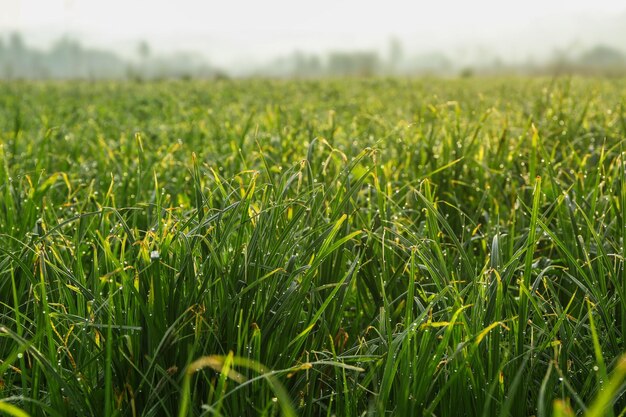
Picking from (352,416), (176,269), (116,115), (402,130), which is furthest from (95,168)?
(116,115)

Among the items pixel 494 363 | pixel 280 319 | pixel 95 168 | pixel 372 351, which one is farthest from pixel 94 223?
pixel 95 168

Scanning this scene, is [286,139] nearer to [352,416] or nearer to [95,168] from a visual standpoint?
[95,168]

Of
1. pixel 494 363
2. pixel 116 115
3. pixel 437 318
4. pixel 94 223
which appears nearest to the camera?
pixel 494 363

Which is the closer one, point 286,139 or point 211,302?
point 211,302

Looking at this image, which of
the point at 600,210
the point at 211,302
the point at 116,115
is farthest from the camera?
the point at 116,115

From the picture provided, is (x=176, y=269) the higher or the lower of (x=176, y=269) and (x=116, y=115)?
the higher

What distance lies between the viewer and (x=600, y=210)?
2320 millimetres

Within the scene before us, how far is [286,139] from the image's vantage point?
3406 mm

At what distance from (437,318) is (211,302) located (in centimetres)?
54

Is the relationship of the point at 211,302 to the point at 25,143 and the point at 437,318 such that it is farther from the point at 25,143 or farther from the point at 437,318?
the point at 25,143

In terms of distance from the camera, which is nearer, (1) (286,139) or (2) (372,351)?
(2) (372,351)

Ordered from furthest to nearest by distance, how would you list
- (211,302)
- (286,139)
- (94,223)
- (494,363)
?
1. (286,139)
2. (94,223)
3. (211,302)
4. (494,363)

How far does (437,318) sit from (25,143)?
346 centimetres

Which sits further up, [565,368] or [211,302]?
[211,302]
